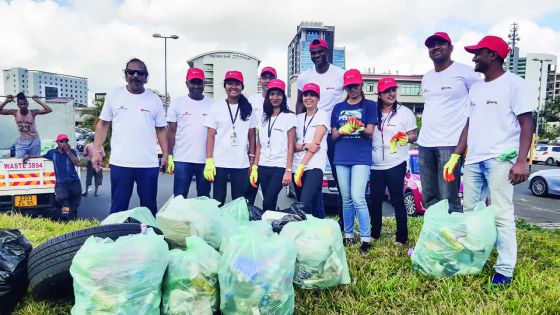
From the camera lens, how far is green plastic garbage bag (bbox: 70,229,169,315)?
2.11m

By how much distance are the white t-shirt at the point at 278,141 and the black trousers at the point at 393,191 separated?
0.88 meters

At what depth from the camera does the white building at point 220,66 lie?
42.0 metres

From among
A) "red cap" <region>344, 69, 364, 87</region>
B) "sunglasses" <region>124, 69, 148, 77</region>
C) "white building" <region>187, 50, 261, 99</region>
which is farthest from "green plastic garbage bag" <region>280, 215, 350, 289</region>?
"white building" <region>187, 50, 261, 99</region>

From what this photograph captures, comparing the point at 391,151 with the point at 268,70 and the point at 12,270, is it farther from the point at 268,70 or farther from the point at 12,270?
the point at 12,270

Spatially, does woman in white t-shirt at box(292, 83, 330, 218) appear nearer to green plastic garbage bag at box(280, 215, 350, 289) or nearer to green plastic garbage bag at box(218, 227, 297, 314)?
green plastic garbage bag at box(280, 215, 350, 289)

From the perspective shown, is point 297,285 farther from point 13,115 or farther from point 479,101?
point 13,115

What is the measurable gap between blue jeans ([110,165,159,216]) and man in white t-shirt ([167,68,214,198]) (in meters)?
0.30

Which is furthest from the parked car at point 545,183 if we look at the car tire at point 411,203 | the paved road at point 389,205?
the car tire at point 411,203

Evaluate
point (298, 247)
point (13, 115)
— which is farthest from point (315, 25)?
point (298, 247)

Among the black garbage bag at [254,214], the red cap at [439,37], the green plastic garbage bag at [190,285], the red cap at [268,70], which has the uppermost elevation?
the red cap at [439,37]

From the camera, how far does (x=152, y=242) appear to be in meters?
2.26

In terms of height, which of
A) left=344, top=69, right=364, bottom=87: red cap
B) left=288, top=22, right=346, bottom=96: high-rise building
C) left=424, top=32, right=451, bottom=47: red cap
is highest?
left=288, top=22, right=346, bottom=96: high-rise building

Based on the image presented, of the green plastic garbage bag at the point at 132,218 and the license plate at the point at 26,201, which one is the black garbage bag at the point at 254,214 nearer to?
the green plastic garbage bag at the point at 132,218

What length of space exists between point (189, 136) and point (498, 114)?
283 cm
